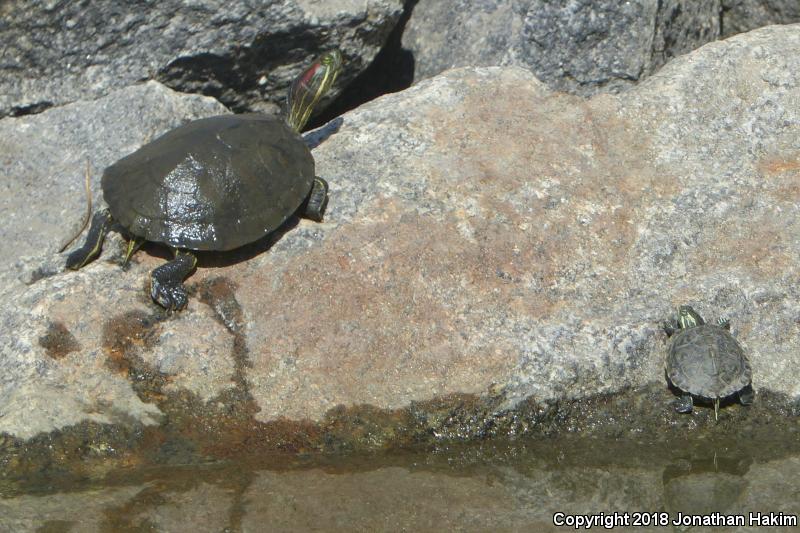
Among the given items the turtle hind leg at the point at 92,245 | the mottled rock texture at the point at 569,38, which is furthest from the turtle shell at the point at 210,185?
the mottled rock texture at the point at 569,38

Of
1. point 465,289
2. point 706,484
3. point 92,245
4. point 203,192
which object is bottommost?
point 706,484

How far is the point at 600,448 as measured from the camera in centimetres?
388

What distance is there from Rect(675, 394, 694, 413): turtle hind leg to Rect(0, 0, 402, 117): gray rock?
8.59 feet

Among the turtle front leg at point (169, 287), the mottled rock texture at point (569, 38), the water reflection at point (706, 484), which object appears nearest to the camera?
the water reflection at point (706, 484)

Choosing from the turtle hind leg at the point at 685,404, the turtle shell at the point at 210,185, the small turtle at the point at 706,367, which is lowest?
the turtle hind leg at the point at 685,404

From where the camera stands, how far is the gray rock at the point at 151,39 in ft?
16.6

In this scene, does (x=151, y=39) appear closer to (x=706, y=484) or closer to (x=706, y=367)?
(x=706, y=367)

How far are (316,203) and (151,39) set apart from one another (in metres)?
1.50

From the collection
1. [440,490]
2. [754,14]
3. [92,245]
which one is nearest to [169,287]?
[92,245]

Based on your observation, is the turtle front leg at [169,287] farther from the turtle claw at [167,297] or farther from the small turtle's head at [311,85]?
the small turtle's head at [311,85]

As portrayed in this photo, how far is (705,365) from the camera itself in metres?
3.86

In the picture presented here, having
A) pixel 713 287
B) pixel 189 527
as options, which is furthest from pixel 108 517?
pixel 713 287

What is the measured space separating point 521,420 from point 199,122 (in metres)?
1.99

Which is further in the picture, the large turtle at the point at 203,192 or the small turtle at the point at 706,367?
the large turtle at the point at 203,192
